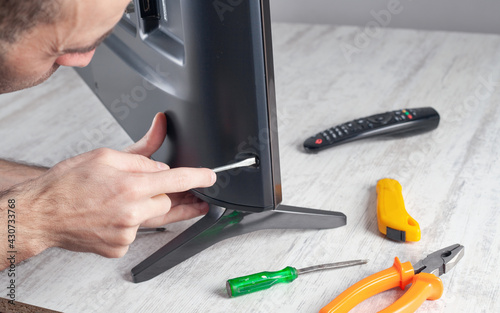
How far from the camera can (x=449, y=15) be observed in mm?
1613

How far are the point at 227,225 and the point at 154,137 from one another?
0.46 feet

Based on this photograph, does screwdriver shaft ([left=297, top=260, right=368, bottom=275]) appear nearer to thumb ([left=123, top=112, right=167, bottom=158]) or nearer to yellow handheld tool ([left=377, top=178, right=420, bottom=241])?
yellow handheld tool ([left=377, top=178, right=420, bottom=241])

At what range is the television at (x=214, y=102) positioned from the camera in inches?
24.0

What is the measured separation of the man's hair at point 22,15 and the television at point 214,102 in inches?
6.3

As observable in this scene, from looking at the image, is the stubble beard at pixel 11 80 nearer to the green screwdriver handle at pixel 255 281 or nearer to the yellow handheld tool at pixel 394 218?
the green screwdriver handle at pixel 255 281

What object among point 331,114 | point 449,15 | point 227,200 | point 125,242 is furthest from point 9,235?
point 449,15

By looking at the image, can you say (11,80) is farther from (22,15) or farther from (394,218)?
(394,218)

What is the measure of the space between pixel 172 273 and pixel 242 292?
3.7 inches

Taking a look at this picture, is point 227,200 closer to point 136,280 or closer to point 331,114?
point 136,280

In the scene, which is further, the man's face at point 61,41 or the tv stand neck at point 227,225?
the tv stand neck at point 227,225

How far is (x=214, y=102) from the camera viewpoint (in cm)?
65

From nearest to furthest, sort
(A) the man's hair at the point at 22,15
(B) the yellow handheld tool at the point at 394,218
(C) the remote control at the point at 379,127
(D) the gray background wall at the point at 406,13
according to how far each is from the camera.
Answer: (A) the man's hair at the point at 22,15, (B) the yellow handheld tool at the point at 394,218, (C) the remote control at the point at 379,127, (D) the gray background wall at the point at 406,13

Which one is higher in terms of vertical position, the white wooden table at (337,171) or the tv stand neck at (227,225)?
the tv stand neck at (227,225)

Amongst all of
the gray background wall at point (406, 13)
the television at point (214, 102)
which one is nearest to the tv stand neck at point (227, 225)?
the television at point (214, 102)
